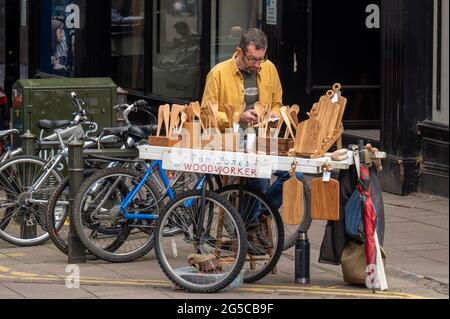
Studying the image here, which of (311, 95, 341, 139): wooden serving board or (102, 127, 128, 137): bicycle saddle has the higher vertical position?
(311, 95, 341, 139): wooden serving board

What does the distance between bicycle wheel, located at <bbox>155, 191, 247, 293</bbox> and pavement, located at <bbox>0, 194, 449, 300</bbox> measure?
0.11 metres

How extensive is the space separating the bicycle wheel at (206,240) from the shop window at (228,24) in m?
6.72

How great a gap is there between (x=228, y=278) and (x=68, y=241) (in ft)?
5.37

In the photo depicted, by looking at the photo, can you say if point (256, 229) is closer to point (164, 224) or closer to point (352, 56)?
point (164, 224)

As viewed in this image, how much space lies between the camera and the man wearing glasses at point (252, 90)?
25.6 feet

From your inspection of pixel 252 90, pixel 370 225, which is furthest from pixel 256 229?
pixel 252 90

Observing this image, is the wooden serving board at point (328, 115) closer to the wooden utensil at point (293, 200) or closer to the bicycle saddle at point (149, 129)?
the wooden utensil at point (293, 200)

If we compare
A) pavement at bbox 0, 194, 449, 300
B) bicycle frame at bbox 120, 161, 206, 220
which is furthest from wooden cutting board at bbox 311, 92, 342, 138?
bicycle frame at bbox 120, 161, 206, 220

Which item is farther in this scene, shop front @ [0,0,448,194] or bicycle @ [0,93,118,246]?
shop front @ [0,0,448,194]

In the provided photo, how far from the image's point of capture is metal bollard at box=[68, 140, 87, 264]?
327 inches

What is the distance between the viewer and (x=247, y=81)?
322 inches

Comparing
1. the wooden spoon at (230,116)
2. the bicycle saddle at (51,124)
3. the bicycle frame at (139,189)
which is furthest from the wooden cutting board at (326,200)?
the bicycle saddle at (51,124)

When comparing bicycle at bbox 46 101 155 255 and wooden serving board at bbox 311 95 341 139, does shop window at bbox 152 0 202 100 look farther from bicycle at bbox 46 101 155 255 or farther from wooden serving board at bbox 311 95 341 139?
wooden serving board at bbox 311 95 341 139

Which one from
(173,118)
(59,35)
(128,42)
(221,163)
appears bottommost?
(221,163)
